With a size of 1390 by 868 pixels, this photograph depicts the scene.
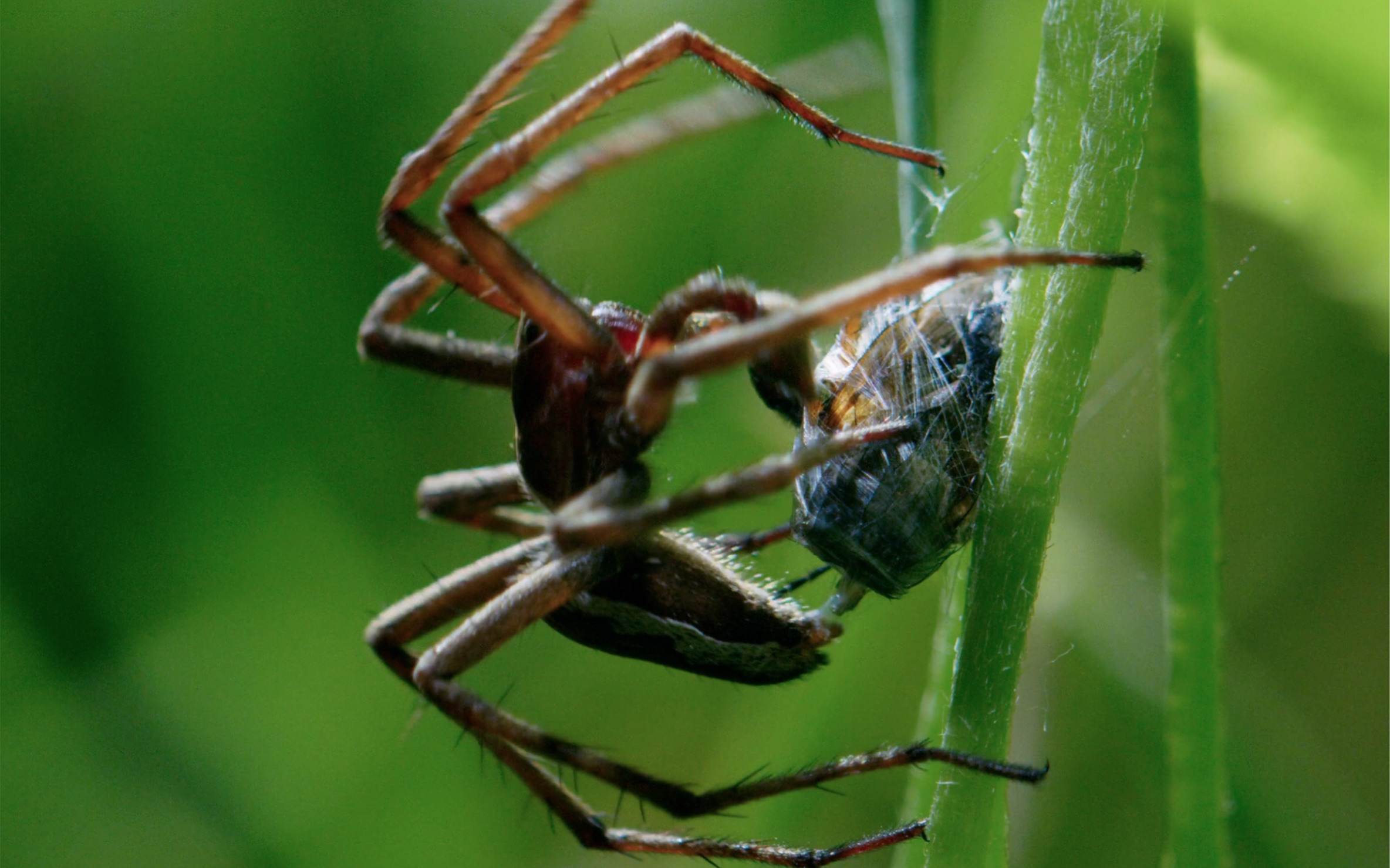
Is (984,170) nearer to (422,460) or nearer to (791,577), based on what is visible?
(791,577)

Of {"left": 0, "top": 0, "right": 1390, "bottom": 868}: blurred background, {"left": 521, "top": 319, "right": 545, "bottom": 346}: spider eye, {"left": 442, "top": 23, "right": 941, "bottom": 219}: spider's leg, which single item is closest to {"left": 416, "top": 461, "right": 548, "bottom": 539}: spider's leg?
{"left": 521, "top": 319, "right": 545, "bottom": 346}: spider eye

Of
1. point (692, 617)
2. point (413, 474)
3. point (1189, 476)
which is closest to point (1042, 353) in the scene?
point (1189, 476)

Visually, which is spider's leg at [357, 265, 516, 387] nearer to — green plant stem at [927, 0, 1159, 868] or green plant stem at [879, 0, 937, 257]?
green plant stem at [879, 0, 937, 257]

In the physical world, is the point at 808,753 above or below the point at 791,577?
below

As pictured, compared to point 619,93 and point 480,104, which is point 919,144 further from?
point 480,104

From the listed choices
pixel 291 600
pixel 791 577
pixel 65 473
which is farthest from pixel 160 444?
pixel 791 577
